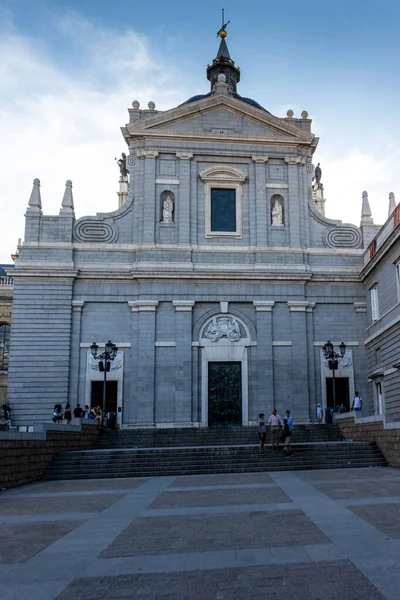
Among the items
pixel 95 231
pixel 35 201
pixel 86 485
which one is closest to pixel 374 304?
pixel 95 231

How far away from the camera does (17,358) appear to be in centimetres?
2845

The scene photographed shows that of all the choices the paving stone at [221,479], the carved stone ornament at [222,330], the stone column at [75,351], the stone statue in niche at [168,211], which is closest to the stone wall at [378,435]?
the paving stone at [221,479]

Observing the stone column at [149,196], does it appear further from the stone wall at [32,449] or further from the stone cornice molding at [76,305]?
the stone wall at [32,449]

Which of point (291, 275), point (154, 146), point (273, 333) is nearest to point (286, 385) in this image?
point (273, 333)

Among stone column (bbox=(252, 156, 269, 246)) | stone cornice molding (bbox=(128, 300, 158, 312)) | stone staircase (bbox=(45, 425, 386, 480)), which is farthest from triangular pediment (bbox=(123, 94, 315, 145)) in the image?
stone staircase (bbox=(45, 425, 386, 480))

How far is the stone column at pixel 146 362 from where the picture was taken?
93.3 ft

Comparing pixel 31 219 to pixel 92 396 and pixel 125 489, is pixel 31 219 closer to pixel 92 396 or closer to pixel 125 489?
pixel 92 396

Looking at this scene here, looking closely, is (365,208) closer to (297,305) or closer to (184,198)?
(297,305)

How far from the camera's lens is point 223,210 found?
3189cm

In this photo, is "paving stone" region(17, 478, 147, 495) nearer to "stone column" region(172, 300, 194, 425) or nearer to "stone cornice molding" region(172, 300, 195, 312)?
"stone column" region(172, 300, 194, 425)

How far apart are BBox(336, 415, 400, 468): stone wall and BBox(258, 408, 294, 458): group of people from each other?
122 inches

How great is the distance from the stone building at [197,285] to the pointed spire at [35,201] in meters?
0.08

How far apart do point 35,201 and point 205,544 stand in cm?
2630

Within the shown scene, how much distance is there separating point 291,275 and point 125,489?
60.0 ft
